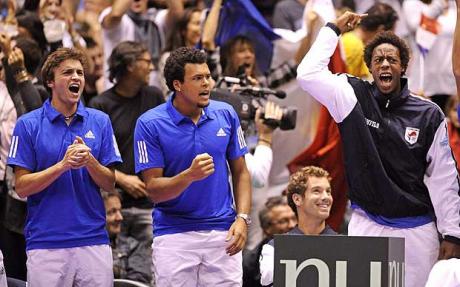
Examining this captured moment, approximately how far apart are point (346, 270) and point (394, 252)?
301 millimetres

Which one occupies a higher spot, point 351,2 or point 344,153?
point 351,2

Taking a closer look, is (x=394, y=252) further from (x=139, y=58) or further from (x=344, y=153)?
(x=139, y=58)

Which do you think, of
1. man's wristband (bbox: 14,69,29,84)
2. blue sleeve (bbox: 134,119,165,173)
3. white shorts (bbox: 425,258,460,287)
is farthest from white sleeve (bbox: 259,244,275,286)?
man's wristband (bbox: 14,69,29,84)

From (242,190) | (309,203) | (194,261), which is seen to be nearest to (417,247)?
(309,203)

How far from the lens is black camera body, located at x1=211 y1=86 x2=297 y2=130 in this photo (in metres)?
9.09

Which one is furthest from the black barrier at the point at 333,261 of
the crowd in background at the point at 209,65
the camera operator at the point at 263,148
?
the camera operator at the point at 263,148

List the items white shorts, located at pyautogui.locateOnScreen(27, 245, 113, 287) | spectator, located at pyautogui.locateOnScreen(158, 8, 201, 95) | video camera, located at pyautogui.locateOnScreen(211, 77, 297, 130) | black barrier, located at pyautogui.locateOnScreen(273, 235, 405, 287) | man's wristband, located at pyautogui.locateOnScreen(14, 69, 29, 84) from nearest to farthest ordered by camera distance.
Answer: black barrier, located at pyautogui.locateOnScreen(273, 235, 405, 287), white shorts, located at pyautogui.locateOnScreen(27, 245, 113, 287), man's wristband, located at pyautogui.locateOnScreen(14, 69, 29, 84), video camera, located at pyautogui.locateOnScreen(211, 77, 297, 130), spectator, located at pyautogui.locateOnScreen(158, 8, 201, 95)

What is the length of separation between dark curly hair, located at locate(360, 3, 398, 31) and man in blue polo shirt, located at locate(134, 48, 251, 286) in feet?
11.6

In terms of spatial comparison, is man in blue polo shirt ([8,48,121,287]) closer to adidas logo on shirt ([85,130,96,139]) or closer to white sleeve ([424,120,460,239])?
adidas logo on shirt ([85,130,96,139])

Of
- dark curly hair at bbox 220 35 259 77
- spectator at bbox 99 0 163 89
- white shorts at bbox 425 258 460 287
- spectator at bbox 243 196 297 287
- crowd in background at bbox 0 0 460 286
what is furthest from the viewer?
spectator at bbox 99 0 163 89

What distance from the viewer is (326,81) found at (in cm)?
798

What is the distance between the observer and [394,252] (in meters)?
6.69

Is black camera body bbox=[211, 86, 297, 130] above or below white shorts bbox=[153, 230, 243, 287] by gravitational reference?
above

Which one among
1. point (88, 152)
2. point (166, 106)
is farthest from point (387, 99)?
point (88, 152)
